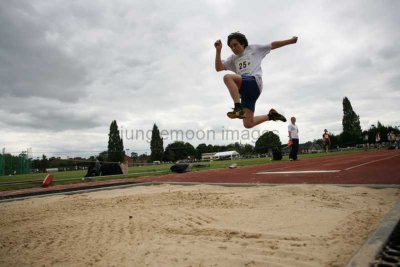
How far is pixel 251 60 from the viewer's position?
4355 mm

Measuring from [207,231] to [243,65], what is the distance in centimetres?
268

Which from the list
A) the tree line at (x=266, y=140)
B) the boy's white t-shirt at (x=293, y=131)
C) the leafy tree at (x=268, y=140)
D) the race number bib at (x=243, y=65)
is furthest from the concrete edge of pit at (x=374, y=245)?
the leafy tree at (x=268, y=140)

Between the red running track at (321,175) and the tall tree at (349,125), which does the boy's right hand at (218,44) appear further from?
the tall tree at (349,125)

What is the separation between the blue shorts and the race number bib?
19 cm

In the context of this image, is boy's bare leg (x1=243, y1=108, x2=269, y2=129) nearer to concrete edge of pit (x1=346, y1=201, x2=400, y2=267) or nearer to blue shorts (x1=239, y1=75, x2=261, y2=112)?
blue shorts (x1=239, y1=75, x2=261, y2=112)

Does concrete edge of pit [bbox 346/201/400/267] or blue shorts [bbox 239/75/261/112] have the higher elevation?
blue shorts [bbox 239/75/261/112]

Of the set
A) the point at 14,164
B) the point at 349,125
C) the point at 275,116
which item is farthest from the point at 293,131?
the point at 349,125

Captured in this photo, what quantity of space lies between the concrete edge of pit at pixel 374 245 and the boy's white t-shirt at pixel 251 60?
2567 millimetres

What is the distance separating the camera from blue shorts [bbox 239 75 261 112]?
4.18m

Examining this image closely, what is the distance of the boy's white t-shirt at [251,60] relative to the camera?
4324 mm

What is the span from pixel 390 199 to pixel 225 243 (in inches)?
90.6

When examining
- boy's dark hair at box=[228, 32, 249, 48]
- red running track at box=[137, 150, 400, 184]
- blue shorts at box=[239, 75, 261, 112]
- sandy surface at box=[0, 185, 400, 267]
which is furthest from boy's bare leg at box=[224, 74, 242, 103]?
red running track at box=[137, 150, 400, 184]

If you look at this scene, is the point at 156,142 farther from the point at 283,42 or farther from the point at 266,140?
the point at 283,42

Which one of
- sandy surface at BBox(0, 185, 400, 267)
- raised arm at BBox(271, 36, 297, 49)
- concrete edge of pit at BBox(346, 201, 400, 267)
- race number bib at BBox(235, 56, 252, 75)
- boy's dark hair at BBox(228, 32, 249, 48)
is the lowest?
sandy surface at BBox(0, 185, 400, 267)
